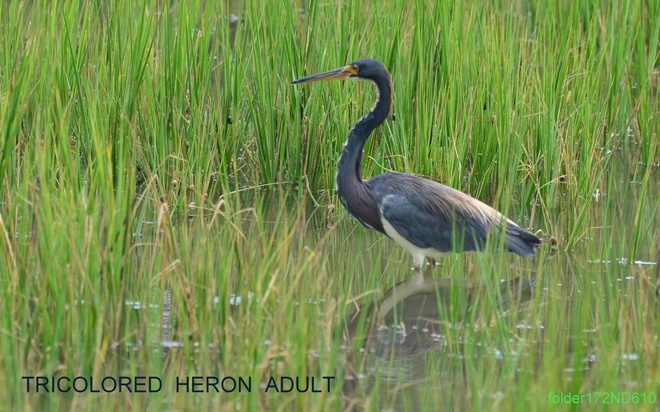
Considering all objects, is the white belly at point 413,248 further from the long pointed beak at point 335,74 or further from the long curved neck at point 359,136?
the long pointed beak at point 335,74

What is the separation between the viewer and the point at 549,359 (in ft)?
10.8

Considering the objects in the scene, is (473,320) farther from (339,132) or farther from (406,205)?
(339,132)

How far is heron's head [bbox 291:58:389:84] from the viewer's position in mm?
6031

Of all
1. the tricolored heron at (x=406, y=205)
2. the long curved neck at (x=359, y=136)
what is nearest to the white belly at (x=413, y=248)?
the tricolored heron at (x=406, y=205)

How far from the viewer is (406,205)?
19.2ft

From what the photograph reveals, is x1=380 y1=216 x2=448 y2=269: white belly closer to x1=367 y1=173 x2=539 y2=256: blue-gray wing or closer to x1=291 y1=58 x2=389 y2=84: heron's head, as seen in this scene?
x1=367 y1=173 x2=539 y2=256: blue-gray wing

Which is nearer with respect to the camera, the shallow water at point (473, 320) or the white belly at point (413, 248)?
the shallow water at point (473, 320)

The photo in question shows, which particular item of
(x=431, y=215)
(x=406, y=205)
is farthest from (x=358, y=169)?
(x=431, y=215)

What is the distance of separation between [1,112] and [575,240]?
9.79ft

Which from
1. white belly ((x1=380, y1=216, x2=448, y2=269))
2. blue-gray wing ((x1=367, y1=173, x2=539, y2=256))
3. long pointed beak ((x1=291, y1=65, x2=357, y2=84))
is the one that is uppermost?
long pointed beak ((x1=291, y1=65, x2=357, y2=84))

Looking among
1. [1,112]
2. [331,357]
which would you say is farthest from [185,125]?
[331,357]

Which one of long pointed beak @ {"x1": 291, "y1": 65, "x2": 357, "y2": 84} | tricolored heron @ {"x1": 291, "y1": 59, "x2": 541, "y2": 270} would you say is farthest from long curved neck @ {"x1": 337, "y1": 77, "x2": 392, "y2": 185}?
long pointed beak @ {"x1": 291, "y1": 65, "x2": 357, "y2": 84}

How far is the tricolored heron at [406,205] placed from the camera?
5859mm

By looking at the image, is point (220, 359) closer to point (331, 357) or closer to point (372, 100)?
point (331, 357)
